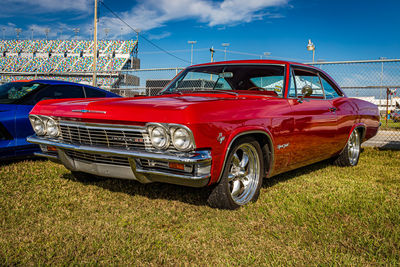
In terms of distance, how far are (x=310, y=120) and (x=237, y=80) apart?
3.20ft

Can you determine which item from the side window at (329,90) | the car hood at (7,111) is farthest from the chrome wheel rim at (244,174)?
the car hood at (7,111)

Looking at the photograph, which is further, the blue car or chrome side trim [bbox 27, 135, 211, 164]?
the blue car

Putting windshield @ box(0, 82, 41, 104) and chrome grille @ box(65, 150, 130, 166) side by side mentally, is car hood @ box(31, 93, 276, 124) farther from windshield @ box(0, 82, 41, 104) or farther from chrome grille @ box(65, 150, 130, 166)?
windshield @ box(0, 82, 41, 104)

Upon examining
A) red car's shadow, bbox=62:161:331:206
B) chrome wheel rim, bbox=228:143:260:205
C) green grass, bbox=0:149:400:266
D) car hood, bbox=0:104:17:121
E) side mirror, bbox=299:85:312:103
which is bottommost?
green grass, bbox=0:149:400:266

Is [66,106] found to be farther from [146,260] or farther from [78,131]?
[146,260]

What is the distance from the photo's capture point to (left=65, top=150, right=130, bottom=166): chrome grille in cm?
281

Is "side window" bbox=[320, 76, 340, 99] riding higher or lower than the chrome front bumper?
higher

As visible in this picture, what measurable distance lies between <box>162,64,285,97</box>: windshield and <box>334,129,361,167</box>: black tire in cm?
195

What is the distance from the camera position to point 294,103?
3682 mm

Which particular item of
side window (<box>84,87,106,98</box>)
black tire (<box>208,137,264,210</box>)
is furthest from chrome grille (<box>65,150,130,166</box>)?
side window (<box>84,87,106,98</box>)

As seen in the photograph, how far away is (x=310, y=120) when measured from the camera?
3861 millimetres

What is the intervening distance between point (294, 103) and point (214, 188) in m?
1.43

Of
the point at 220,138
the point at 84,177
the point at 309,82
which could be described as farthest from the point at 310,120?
the point at 84,177

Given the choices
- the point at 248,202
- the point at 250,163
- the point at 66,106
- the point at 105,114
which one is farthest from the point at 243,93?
the point at 66,106
